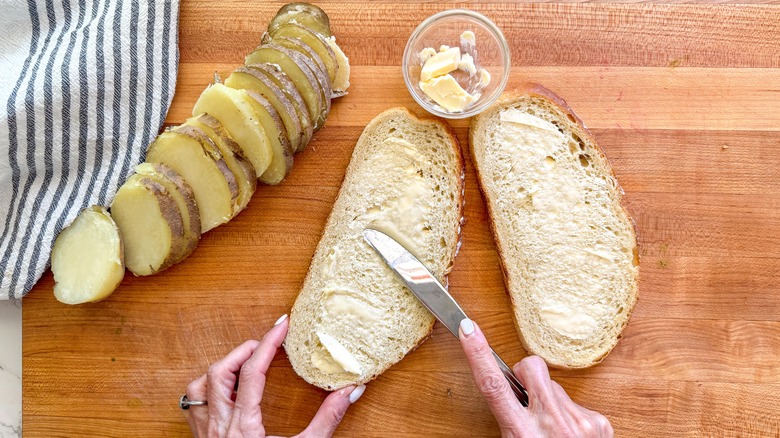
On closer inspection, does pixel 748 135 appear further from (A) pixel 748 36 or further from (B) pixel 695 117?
(A) pixel 748 36

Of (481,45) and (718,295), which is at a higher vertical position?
(481,45)

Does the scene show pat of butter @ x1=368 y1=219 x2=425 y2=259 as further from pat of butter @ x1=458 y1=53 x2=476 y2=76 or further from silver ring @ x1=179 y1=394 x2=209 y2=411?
silver ring @ x1=179 y1=394 x2=209 y2=411

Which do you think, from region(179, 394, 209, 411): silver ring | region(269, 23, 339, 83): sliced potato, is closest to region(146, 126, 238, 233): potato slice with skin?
region(269, 23, 339, 83): sliced potato

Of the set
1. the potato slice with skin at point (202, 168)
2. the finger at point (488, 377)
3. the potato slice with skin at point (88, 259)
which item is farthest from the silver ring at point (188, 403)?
the finger at point (488, 377)

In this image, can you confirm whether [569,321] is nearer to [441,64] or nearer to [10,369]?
[441,64]

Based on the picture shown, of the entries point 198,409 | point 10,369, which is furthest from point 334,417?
point 10,369

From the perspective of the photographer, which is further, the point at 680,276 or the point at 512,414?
the point at 680,276

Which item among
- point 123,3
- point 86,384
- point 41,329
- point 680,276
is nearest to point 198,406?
point 86,384

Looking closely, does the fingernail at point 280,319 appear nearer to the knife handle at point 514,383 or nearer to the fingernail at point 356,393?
the fingernail at point 356,393
